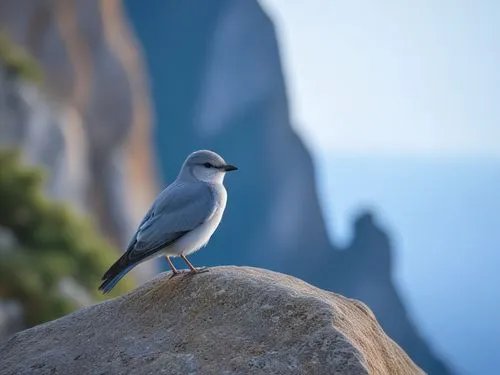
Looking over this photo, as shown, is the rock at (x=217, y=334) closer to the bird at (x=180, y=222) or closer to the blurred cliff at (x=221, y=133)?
the bird at (x=180, y=222)

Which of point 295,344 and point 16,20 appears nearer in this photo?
point 295,344

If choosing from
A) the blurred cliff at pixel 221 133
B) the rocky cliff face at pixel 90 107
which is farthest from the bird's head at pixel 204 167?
the blurred cliff at pixel 221 133

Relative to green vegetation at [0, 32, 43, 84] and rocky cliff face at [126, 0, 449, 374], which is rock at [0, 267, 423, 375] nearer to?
green vegetation at [0, 32, 43, 84]

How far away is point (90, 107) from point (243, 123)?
11.4 metres

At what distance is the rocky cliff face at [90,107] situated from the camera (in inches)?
876

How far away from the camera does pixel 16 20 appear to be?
2367cm

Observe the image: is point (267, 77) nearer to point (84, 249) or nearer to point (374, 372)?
point (84, 249)

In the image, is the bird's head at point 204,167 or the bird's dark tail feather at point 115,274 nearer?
the bird's dark tail feather at point 115,274

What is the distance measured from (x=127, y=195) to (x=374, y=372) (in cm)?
2078

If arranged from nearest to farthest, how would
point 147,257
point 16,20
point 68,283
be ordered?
1. point 147,257
2. point 68,283
3. point 16,20

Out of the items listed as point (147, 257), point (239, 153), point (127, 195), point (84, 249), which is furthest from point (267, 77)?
point (147, 257)

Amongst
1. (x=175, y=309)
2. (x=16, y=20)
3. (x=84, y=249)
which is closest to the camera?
(x=175, y=309)

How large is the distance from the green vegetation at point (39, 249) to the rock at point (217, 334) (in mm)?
8888

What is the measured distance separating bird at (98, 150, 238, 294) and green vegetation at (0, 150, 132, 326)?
833 centimetres
